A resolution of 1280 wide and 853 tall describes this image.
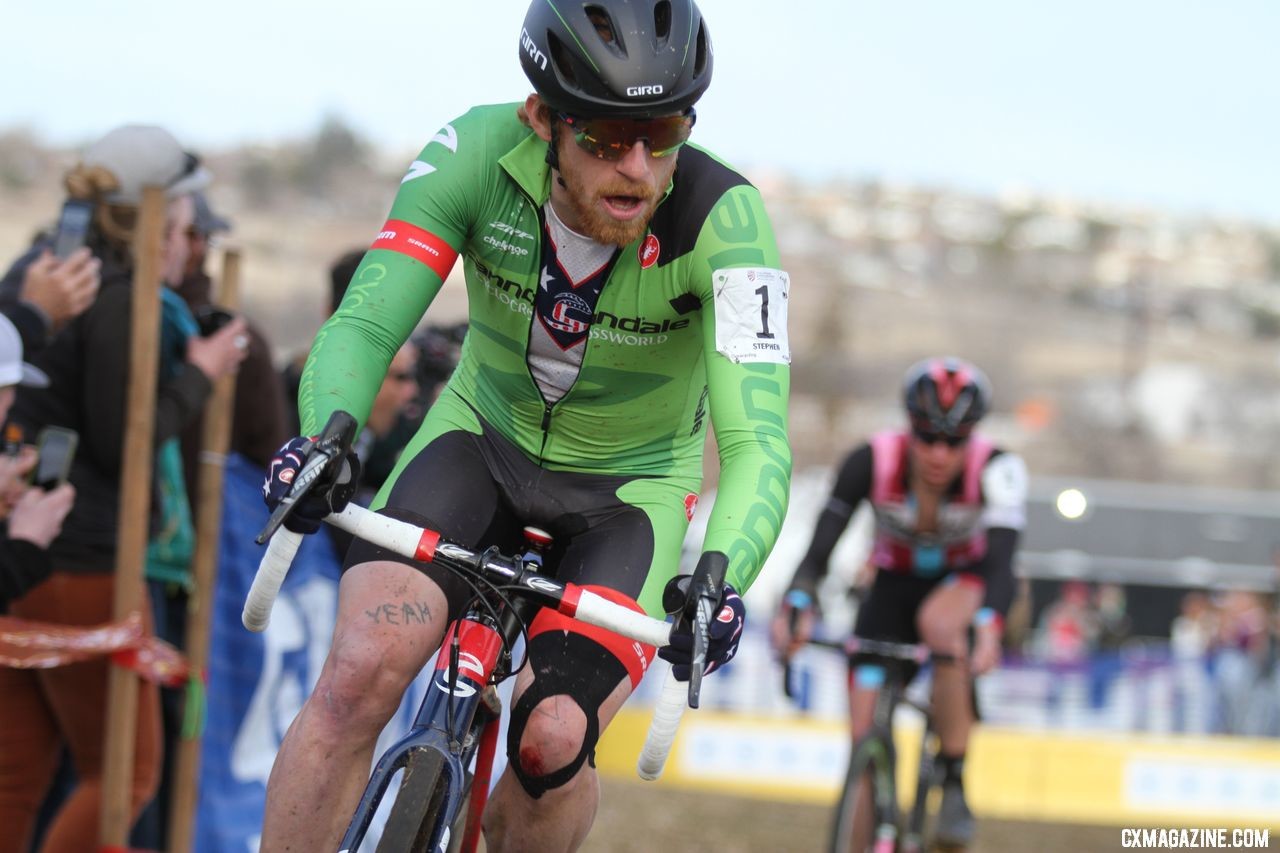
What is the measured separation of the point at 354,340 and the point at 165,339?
247 cm

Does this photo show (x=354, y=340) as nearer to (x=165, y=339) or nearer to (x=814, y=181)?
(x=165, y=339)

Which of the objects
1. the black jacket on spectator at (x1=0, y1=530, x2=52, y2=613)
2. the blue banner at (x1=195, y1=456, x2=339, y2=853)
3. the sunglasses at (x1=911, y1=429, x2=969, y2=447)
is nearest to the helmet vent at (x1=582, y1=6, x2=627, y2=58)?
the black jacket on spectator at (x1=0, y1=530, x2=52, y2=613)

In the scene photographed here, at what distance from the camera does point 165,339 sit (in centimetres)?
596

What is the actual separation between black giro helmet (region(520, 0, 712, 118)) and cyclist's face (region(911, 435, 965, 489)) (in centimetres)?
440

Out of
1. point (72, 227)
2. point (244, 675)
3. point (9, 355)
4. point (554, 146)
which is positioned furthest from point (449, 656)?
point (244, 675)

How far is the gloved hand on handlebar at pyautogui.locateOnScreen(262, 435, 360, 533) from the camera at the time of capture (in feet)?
10.8

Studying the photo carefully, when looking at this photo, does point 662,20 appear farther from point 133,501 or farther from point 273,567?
point 133,501

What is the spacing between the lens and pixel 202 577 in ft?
20.7

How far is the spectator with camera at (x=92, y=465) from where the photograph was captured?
5375 millimetres

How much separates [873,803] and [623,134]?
14.8 ft

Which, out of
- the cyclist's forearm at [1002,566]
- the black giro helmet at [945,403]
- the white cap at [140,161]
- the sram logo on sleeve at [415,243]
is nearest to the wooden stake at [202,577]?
the white cap at [140,161]

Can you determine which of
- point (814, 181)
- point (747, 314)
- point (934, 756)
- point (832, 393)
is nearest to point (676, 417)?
point (747, 314)

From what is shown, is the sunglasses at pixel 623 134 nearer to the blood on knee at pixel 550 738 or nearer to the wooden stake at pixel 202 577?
the blood on knee at pixel 550 738

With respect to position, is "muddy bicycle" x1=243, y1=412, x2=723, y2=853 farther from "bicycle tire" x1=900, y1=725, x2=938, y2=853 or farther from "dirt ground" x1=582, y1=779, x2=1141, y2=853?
"dirt ground" x1=582, y1=779, x2=1141, y2=853
